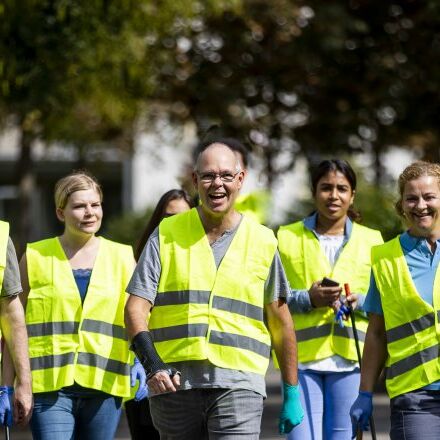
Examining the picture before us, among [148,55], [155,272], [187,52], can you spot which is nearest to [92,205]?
[155,272]

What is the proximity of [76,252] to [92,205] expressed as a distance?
10.5 inches

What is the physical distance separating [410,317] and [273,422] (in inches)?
255

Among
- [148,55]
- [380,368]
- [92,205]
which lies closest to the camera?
[380,368]

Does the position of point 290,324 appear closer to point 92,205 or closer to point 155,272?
point 155,272

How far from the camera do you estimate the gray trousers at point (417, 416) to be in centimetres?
596

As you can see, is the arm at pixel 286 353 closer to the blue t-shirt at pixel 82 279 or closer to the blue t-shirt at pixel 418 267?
the blue t-shirt at pixel 418 267

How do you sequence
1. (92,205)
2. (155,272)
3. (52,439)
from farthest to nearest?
(92,205) → (52,439) → (155,272)

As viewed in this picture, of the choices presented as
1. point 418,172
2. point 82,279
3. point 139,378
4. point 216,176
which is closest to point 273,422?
point 139,378

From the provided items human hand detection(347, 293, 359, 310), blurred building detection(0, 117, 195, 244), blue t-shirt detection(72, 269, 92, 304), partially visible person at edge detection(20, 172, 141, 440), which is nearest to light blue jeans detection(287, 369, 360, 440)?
human hand detection(347, 293, 359, 310)

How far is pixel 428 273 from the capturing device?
623cm

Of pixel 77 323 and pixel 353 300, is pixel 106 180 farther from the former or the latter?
pixel 77 323

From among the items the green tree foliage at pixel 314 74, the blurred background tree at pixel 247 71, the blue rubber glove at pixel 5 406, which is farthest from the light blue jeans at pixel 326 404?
the green tree foliage at pixel 314 74

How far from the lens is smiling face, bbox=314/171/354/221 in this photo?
26.3 ft

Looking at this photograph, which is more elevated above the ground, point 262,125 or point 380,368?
point 262,125
